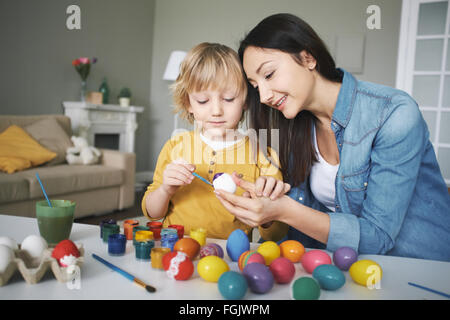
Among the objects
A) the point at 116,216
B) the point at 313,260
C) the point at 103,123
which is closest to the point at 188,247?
the point at 313,260

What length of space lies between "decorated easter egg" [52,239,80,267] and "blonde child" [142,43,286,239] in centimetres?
47

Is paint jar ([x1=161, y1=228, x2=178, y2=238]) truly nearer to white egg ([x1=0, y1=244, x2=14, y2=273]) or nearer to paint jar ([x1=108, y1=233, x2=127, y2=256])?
paint jar ([x1=108, y1=233, x2=127, y2=256])

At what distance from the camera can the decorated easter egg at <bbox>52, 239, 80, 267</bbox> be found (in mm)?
676

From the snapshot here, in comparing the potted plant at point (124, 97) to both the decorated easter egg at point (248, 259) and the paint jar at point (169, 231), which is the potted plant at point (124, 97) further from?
the decorated easter egg at point (248, 259)

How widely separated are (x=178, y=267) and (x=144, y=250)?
0.13m

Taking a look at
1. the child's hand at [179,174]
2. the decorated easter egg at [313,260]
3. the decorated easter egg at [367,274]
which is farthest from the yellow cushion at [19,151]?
the decorated easter egg at [367,274]

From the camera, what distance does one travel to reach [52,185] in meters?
3.08

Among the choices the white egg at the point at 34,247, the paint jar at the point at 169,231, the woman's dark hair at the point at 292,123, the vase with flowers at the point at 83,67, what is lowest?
the paint jar at the point at 169,231

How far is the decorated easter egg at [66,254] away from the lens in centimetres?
68

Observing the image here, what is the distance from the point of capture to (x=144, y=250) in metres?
0.78

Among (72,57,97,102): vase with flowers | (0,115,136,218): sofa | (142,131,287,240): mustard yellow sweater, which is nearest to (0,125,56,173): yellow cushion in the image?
(0,115,136,218): sofa

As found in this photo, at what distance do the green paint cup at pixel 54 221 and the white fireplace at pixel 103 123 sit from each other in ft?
11.9

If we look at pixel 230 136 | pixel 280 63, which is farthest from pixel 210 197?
pixel 280 63

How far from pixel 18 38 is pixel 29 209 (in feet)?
6.30
